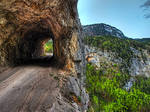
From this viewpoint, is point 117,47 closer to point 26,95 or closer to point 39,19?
point 39,19

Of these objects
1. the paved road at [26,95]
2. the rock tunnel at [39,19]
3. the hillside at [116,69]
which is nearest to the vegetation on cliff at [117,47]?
the hillside at [116,69]

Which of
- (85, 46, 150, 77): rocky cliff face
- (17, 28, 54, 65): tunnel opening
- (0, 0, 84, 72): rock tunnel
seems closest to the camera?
(0, 0, 84, 72): rock tunnel

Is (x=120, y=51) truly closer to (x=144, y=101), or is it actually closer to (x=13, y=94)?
(x=144, y=101)

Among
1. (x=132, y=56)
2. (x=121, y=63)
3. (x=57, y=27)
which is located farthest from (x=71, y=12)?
(x=132, y=56)

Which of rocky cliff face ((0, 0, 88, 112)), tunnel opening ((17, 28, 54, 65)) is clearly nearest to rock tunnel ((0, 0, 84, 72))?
rocky cliff face ((0, 0, 88, 112))

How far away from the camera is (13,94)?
4.92m

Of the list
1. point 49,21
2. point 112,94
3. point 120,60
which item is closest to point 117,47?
point 120,60

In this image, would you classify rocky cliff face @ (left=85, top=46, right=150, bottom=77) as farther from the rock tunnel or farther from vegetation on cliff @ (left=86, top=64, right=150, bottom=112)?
the rock tunnel

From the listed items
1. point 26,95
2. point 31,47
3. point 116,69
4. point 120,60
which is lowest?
point 116,69

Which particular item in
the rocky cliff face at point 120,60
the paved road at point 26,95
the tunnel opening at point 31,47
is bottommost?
the rocky cliff face at point 120,60

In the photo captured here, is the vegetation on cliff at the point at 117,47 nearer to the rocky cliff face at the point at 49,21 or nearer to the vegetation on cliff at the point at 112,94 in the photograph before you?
the vegetation on cliff at the point at 112,94

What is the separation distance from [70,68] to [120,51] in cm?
5289

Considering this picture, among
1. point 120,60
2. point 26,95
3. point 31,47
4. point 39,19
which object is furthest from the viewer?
point 120,60

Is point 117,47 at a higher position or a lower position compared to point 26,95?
higher
